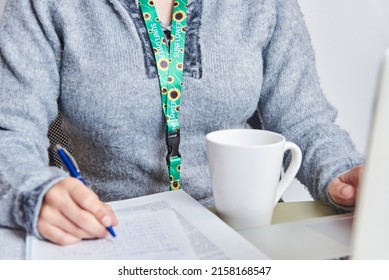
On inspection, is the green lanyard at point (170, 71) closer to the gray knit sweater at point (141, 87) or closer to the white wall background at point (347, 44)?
the gray knit sweater at point (141, 87)

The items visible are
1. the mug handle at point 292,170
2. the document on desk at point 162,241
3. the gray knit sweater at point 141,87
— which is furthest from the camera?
the gray knit sweater at point 141,87

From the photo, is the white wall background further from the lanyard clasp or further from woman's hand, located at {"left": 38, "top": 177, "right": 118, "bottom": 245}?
woman's hand, located at {"left": 38, "top": 177, "right": 118, "bottom": 245}

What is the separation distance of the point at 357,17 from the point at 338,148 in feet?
1.84

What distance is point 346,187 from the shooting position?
0.59 m

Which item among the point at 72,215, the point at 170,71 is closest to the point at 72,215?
the point at 72,215

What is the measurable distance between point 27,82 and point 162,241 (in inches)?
13.1

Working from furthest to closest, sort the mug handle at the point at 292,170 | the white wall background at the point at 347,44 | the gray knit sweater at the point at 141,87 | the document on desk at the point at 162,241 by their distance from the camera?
the white wall background at the point at 347,44
the gray knit sweater at the point at 141,87
the mug handle at the point at 292,170
the document on desk at the point at 162,241

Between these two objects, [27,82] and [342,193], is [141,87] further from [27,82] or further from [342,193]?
[342,193]

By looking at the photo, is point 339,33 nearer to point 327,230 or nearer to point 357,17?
point 357,17

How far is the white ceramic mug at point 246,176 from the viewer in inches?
19.5

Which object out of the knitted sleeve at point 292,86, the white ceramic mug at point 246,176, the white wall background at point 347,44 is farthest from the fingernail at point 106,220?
the white wall background at point 347,44

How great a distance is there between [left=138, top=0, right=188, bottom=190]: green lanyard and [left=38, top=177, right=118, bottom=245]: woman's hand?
0.22 metres

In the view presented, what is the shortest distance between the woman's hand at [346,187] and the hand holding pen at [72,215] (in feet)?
0.89

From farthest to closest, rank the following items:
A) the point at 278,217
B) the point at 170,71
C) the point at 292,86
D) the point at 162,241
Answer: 1. the point at 292,86
2. the point at 170,71
3. the point at 278,217
4. the point at 162,241
